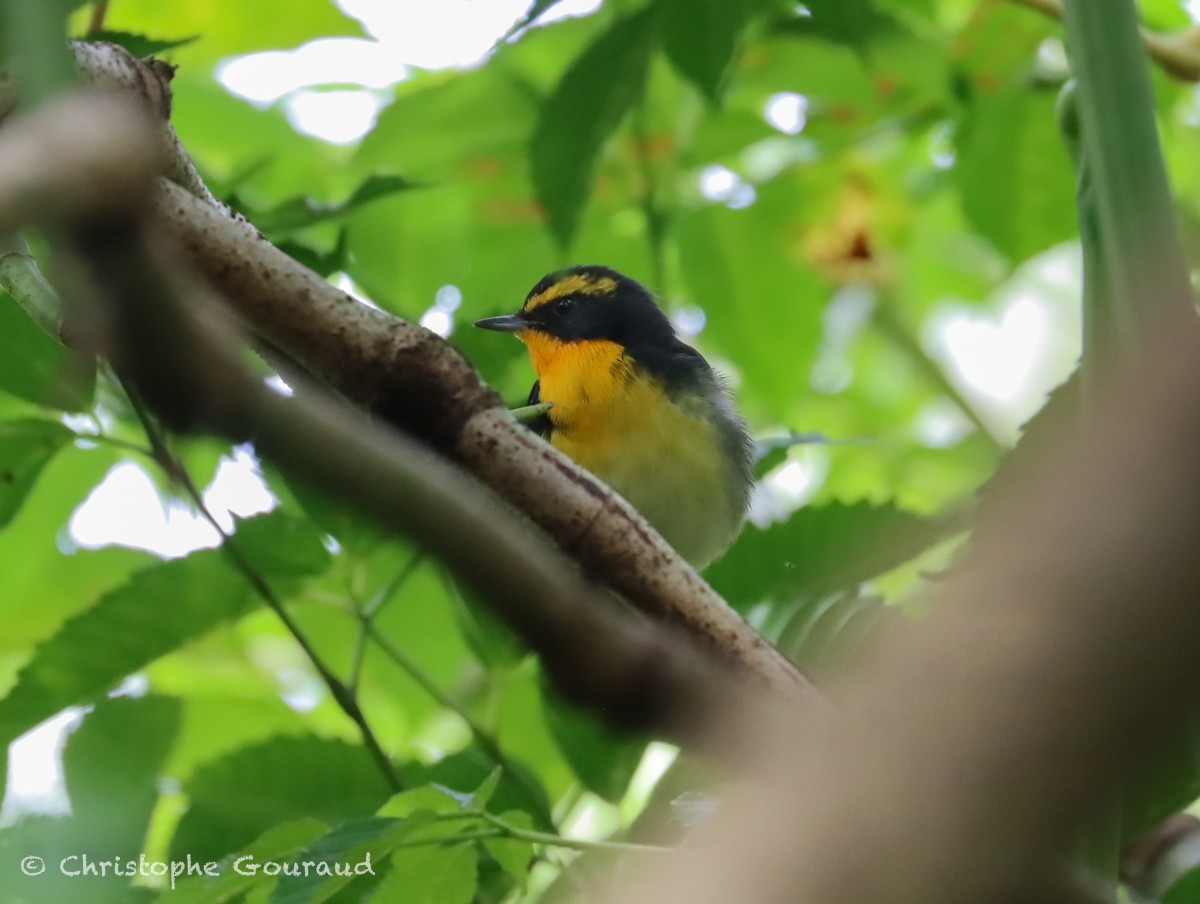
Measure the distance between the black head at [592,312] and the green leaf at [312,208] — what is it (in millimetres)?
1880

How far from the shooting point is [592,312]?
165 inches

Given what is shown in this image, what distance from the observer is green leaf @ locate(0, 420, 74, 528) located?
192cm

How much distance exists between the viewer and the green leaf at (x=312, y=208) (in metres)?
2.11

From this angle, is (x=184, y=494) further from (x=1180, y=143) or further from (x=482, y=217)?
(x=1180, y=143)

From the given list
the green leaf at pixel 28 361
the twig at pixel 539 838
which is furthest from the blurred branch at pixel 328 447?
the green leaf at pixel 28 361

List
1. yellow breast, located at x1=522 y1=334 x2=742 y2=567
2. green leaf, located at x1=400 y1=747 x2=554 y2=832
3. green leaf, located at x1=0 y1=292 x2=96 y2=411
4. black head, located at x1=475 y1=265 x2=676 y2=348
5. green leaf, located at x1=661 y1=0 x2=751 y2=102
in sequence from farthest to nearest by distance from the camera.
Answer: black head, located at x1=475 y1=265 x2=676 y2=348 < yellow breast, located at x1=522 y1=334 x2=742 y2=567 < green leaf, located at x1=661 y1=0 x2=751 y2=102 < green leaf, located at x1=400 y1=747 x2=554 y2=832 < green leaf, located at x1=0 y1=292 x2=96 y2=411

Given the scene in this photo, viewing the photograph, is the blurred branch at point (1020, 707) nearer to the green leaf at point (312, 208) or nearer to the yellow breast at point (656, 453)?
the green leaf at point (312, 208)

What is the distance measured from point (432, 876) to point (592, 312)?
112 inches

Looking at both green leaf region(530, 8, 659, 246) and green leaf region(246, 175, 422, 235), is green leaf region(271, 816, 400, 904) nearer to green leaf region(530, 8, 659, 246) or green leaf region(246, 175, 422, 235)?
green leaf region(246, 175, 422, 235)

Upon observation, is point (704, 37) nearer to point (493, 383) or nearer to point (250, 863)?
point (493, 383)

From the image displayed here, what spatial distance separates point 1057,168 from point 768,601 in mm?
1421

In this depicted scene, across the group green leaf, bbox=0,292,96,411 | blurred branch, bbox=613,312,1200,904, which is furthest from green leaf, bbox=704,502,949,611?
blurred branch, bbox=613,312,1200,904

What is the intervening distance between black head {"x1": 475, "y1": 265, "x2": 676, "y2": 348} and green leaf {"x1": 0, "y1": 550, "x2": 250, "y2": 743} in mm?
2149

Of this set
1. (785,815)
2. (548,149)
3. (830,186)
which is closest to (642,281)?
(830,186)
